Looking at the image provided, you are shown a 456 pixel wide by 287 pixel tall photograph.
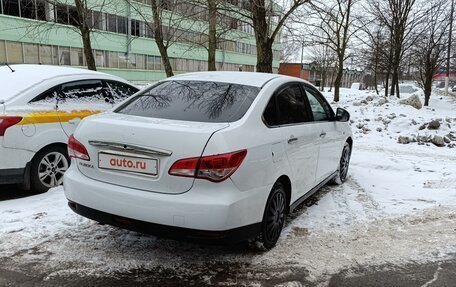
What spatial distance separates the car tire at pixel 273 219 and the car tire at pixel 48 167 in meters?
2.97

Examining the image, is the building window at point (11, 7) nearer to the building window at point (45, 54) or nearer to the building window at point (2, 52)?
the building window at point (2, 52)

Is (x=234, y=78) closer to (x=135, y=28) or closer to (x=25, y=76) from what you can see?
(x=25, y=76)

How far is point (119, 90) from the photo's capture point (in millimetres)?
6188

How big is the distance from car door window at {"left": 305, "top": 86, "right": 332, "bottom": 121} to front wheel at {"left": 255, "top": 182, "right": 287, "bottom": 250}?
1.38 meters

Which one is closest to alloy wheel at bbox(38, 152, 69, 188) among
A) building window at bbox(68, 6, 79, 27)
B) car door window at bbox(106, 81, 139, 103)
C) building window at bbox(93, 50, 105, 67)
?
car door window at bbox(106, 81, 139, 103)

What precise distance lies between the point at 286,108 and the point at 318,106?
112 cm

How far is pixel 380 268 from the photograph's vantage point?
3.56 m

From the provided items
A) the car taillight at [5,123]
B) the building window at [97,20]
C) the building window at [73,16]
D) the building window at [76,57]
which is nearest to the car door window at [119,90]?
the car taillight at [5,123]

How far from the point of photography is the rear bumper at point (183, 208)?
2.98 meters

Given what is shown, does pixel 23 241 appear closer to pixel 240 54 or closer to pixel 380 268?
pixel 380 268

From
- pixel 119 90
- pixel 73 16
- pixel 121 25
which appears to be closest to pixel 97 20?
pixel 73 16

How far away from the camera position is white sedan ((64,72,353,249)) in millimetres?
3006

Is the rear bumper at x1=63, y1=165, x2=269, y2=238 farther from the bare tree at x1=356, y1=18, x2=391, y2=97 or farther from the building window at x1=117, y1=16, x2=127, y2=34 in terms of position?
the building window at x1=117, y1=16, x2=127, y2=34

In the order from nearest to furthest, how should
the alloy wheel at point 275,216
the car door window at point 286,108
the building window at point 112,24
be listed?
the alloy wheel at point 275,216, the car door window at point 286,108, the building window at point 112,24
